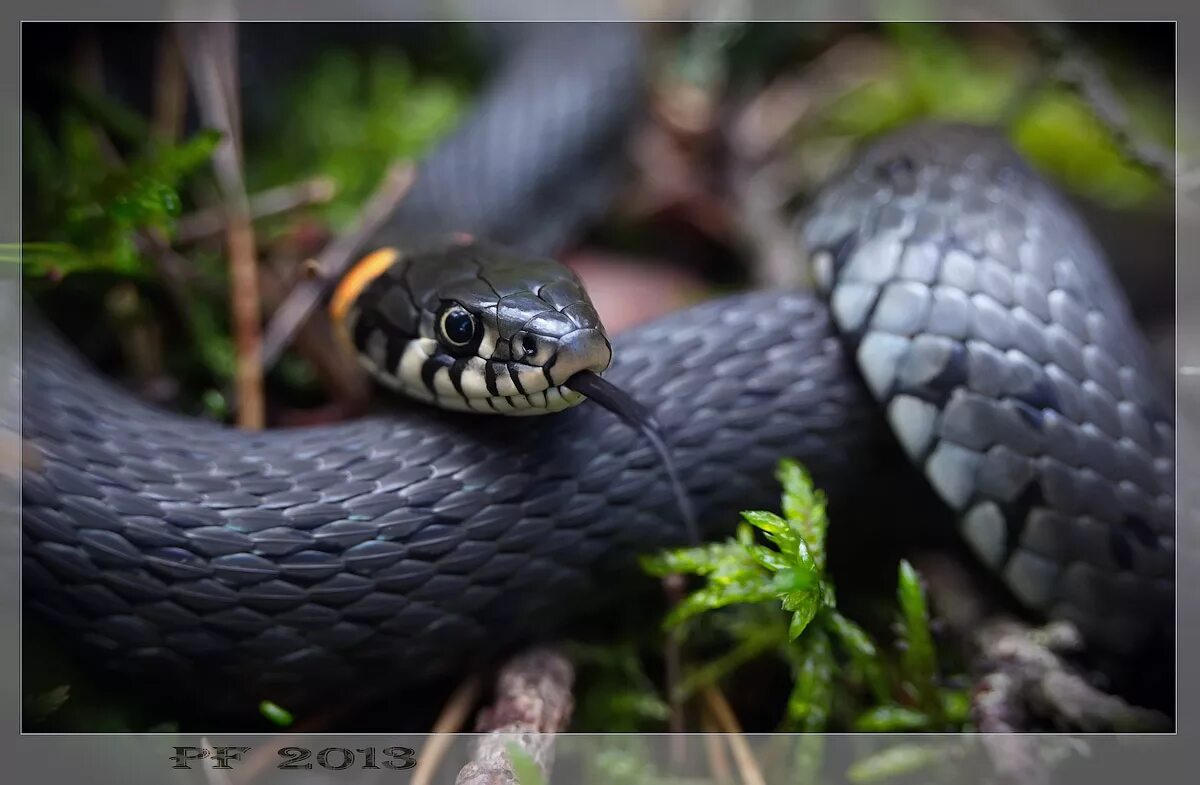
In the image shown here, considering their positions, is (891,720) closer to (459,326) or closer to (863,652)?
(863,652)

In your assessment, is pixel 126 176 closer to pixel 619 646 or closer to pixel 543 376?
pixel 543 376

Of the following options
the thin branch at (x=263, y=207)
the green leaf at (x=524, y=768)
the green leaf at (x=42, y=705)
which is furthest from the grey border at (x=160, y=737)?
the thin branch at (x=263, y=207)

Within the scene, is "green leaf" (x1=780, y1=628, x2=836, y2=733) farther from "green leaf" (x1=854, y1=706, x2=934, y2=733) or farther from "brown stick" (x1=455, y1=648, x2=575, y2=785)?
"brown stick" (x1=455, y1=648, x2=575, y2=785)

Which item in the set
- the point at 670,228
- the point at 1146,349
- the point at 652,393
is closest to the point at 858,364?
the point at 652,393

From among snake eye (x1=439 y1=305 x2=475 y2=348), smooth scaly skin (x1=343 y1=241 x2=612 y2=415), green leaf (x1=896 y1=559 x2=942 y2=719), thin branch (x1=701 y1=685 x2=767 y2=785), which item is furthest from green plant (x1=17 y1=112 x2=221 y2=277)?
green leaf (x1=896 y1=559 x2=942 y2=719)

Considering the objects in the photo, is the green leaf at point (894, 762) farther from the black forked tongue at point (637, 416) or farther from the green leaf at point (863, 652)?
the black forked tongue at point (637, 416)

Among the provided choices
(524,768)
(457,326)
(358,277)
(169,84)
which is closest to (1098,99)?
(457,326)
